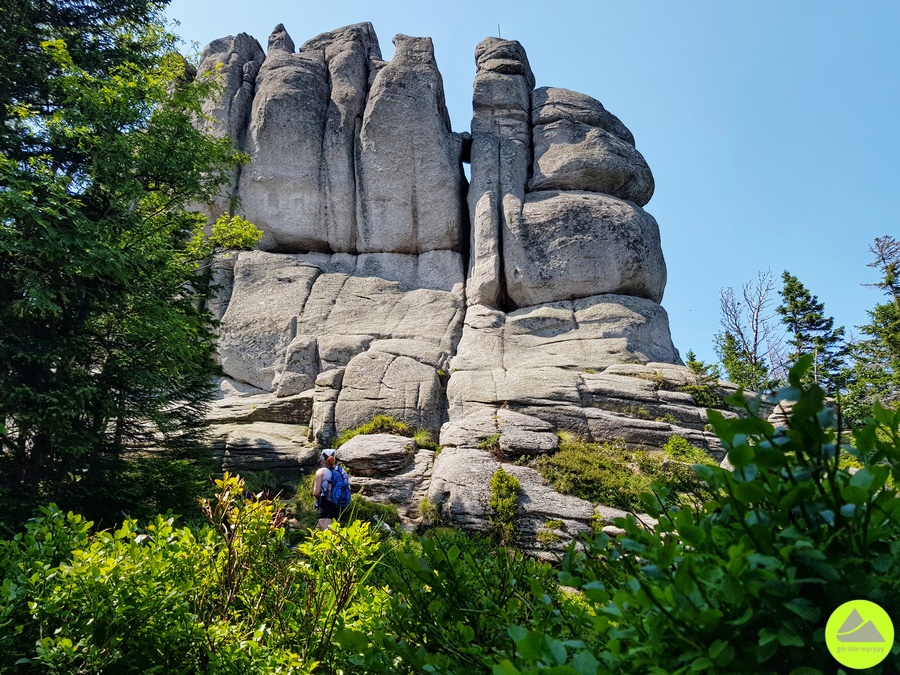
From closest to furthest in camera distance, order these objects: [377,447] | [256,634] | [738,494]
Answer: [738,494]
[256,634]
[377,447]

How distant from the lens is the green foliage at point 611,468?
40.0ft

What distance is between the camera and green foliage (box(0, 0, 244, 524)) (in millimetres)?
9367

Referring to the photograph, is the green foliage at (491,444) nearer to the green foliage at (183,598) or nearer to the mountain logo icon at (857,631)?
the green foliage at (183,598)

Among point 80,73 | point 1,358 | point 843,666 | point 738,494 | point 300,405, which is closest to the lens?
point 843,666

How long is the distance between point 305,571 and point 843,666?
306 centimetres

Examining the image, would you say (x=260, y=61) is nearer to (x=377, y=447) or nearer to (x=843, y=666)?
(x=377, y=447)

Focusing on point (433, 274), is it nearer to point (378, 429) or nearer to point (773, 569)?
point (378, 429)

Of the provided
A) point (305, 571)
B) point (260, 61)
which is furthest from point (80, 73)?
point (260, 61)

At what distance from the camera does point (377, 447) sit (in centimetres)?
1420

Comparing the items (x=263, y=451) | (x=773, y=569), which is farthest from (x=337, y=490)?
(x=773, y=569)

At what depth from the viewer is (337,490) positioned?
10.5 meters

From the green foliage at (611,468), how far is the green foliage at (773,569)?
35.4 ft

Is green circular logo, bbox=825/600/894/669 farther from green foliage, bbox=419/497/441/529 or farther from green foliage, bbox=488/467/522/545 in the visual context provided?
green foliage, bbox=419/497/441/529

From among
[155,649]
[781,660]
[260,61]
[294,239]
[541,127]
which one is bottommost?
[155,649]
